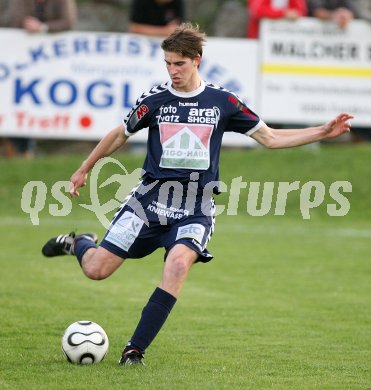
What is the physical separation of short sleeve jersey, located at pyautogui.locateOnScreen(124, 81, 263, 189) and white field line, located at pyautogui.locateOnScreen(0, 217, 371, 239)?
23.9ft

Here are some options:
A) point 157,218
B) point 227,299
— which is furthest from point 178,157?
point 227,299

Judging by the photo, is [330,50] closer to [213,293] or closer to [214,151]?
[213,293]

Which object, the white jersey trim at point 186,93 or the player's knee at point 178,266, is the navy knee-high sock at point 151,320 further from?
the white jersey trim at point 186,93

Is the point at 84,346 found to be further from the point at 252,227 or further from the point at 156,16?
the point at 156,16

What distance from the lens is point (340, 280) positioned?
10.8m

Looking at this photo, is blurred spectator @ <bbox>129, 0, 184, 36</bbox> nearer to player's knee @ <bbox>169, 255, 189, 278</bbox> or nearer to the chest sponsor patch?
the chest sponsor patch

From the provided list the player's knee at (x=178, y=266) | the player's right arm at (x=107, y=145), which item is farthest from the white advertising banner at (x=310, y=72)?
the player's knee at (x=178, y=266)

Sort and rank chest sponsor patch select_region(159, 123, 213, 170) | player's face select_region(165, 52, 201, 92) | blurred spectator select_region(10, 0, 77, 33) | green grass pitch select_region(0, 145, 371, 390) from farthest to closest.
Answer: blurred spectator select_region(10, 0, 77, 33), chest sponsor patch select_region(159, 123, 213, 170), player's face select_region(165, 52, 201, 92), green grass pitch select_region(0, 145, 371, 390)

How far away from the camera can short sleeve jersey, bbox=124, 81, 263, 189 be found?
22.7 ft

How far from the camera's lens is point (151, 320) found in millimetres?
6543

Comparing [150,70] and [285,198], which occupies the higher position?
[150,70]

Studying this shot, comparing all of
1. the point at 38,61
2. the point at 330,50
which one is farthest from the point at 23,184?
the point at 330,50

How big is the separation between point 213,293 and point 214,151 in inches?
127

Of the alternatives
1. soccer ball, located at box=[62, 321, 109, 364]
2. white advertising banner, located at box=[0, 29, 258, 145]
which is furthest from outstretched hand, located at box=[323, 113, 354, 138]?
white advertising banner, located at box=[0, 29, 258, 145]
